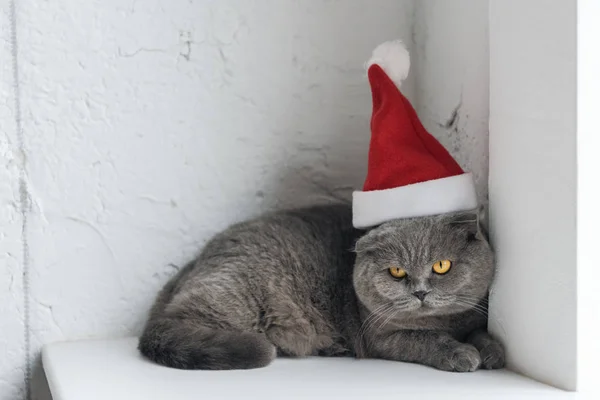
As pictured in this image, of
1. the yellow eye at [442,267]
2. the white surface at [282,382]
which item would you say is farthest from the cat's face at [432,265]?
the white surface at [282,382]

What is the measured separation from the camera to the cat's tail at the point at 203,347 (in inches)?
56.4

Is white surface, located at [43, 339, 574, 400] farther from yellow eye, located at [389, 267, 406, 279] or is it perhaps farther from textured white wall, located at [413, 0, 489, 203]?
textured white wall, located at [413, 0, 489, 203]

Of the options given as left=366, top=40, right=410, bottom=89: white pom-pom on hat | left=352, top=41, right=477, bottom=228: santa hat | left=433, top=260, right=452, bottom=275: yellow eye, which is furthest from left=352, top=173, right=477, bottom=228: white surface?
left=366, top=40, right=410, bottom=89: white pom-pom on hat

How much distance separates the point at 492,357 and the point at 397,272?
25 centimetres

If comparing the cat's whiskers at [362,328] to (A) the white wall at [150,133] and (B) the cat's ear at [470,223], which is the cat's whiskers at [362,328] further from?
(A) the white wall at [150,133]

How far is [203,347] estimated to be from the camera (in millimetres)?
1440

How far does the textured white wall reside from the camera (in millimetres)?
1604

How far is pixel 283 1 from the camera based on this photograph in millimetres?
1785

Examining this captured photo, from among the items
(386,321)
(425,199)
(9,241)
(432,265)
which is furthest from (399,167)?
(9,241)

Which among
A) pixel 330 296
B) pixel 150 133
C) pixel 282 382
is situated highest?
pixel 150 133

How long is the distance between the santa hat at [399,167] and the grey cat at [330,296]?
3 centimetres
